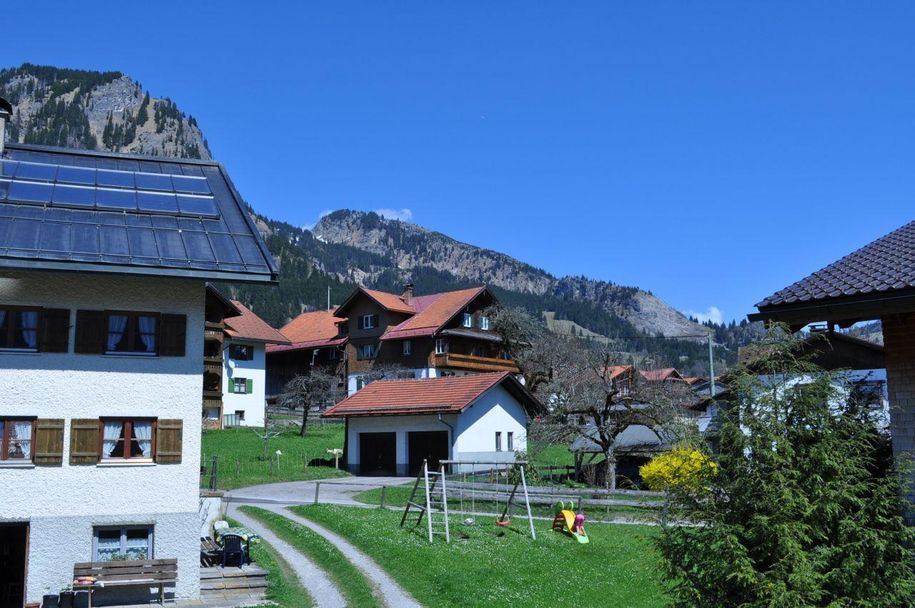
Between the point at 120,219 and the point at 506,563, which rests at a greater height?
the point at 120,219

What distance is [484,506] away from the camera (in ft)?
114

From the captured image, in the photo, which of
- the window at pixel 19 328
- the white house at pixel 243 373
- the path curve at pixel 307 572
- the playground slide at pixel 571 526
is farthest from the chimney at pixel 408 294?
the window at pixel 19 328

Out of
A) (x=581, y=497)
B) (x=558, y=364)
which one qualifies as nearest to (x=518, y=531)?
(x=581, y=497)

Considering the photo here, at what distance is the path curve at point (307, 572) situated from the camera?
20.2 meters

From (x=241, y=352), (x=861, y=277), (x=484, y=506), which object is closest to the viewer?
(x=861, y=277)

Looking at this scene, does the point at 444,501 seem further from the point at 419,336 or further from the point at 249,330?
the point at 249,330

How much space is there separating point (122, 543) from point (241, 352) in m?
46.9

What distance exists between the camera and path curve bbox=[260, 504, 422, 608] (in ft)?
64.6

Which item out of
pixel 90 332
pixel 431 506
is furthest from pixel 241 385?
pixel 90 332

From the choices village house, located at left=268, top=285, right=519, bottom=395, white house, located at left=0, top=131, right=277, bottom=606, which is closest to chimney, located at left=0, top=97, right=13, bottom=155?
white house, located at left=0, top=131, right=277, bottom=606

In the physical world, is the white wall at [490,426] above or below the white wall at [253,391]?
below

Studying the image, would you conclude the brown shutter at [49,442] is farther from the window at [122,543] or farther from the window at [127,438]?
the window at [122,543]

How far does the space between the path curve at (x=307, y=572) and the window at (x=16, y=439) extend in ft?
24.7

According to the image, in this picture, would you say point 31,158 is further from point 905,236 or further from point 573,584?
point 905,236
